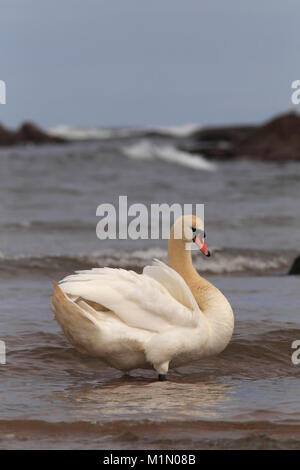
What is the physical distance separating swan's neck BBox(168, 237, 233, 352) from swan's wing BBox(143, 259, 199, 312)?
205 mm

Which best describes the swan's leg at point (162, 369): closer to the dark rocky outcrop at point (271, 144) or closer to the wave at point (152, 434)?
the wave at point (152, 434)

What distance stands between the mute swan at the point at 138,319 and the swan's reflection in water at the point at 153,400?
0.19 meters

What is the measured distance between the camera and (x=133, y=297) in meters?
5.68

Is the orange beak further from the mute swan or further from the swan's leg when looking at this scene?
the swan's leg

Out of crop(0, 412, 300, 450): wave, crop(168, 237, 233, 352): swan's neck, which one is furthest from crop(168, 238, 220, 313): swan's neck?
crop(0, 412, 300, 450): wave

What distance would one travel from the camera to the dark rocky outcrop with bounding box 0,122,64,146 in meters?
56.8

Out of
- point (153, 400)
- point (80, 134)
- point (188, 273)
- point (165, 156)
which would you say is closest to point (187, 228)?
point (188, 273)

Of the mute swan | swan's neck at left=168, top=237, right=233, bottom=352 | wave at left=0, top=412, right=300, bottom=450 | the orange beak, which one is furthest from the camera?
the orange beak

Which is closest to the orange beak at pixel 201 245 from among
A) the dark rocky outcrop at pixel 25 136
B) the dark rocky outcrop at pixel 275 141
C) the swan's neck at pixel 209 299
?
the swan's neck at pixel 209 299

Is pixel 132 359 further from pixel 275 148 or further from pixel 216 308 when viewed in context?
pixel 275 148

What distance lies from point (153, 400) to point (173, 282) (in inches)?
33.5

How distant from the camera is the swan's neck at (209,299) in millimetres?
5984
